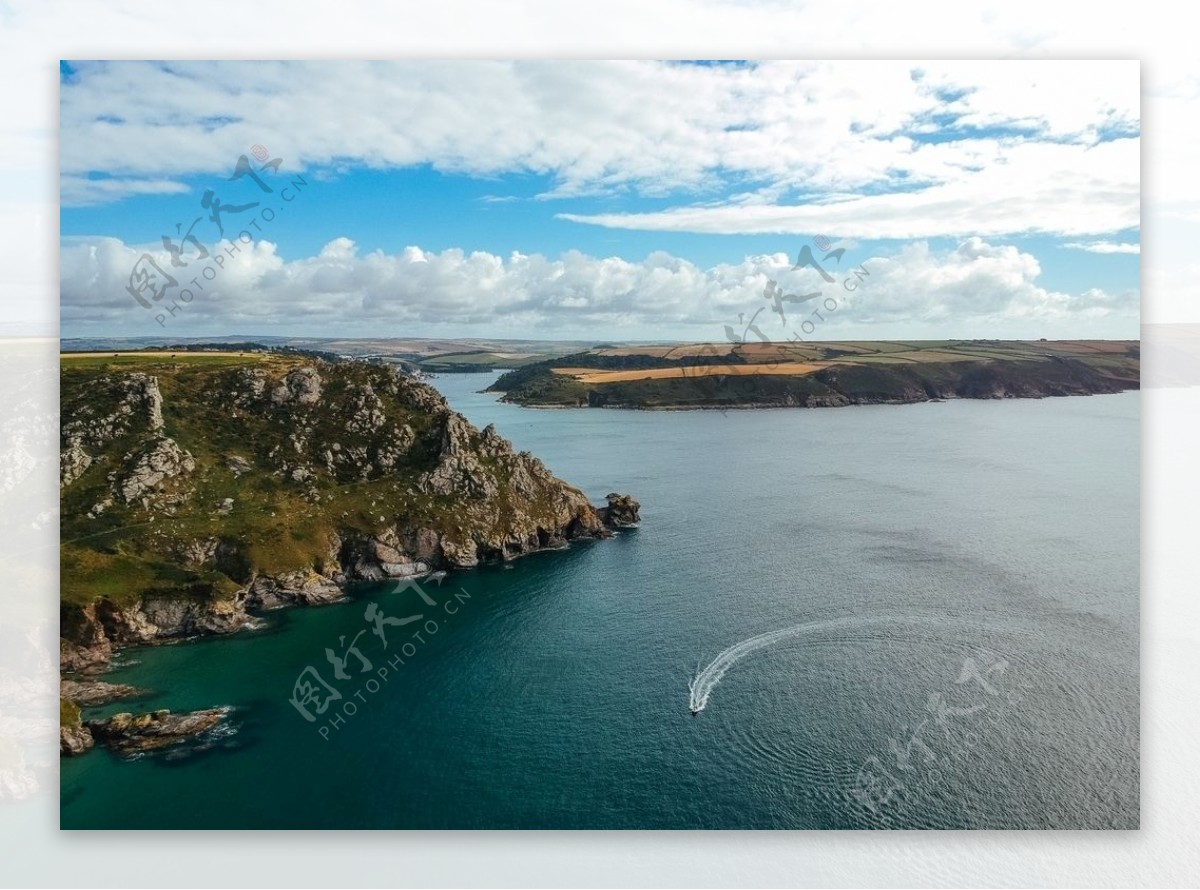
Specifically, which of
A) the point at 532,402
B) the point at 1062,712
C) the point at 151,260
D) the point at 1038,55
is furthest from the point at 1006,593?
the point at 532,402

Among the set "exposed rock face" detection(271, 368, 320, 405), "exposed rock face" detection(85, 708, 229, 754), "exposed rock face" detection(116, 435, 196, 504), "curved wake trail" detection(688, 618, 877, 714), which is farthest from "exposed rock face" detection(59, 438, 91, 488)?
"curved wake trail" detection(688, 618, 877, 714)

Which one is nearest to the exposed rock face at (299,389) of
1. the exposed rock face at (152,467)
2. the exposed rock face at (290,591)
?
the exposed rock face at (152,467)

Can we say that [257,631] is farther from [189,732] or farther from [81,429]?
[81,429]

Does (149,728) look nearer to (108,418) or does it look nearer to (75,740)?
(75,740)

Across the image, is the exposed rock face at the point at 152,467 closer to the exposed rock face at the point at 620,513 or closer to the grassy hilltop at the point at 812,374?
the exposed rock face at the point at 620,513

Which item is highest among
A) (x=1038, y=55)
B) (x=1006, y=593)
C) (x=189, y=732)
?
(x=1038, y=55)

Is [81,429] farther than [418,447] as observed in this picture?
No
